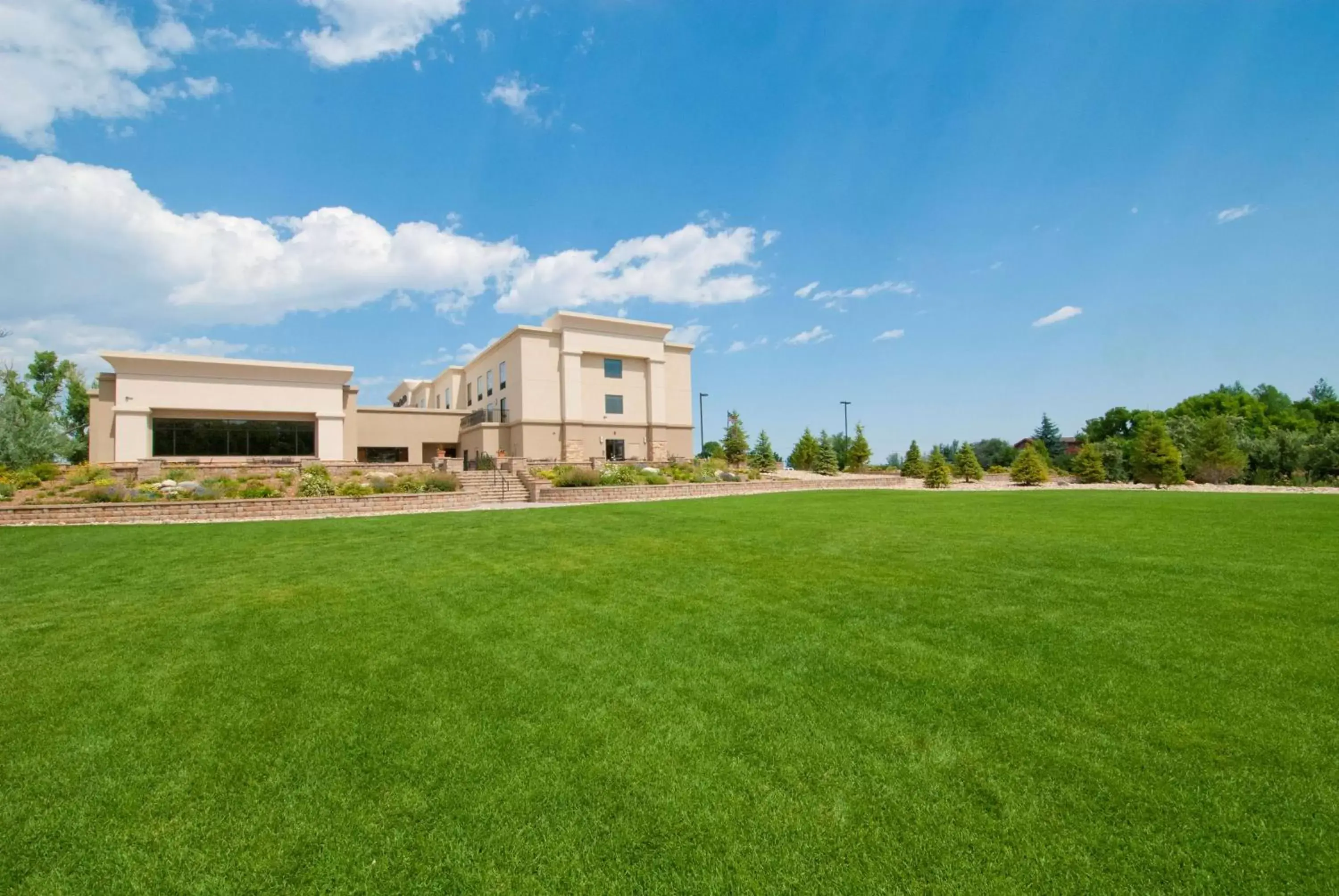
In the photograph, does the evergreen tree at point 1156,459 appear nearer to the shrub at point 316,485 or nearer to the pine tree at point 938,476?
the pine tree at point 938,476

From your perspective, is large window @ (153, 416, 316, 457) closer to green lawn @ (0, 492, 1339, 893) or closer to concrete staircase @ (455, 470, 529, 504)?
concrete staircase @ (455, 470, 529, 504)

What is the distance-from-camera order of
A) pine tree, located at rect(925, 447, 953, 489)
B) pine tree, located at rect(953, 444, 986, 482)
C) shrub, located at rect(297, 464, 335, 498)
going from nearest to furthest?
shrub, located at rect(297, 464, 335, 498) → pine tree, located at rect(925, 447, 953, 489) → pine tree, located at rect(953, 444, 986, 482)

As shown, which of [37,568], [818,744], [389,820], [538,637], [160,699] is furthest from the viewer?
[37,568]

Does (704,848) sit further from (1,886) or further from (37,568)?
(37,568)

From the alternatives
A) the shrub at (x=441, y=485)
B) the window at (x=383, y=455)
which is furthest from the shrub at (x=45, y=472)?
the window at (x=383, y=455)

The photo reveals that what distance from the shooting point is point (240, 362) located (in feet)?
83.0

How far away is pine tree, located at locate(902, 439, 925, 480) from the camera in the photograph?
119 feet

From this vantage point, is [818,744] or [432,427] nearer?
[818,744]

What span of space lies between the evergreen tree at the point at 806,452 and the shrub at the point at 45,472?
3737cm

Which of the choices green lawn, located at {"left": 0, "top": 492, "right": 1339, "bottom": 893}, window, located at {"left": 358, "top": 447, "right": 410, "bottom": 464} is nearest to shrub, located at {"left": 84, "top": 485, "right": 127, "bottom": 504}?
green lawn, located at {"left": 0, "top": 492, "right": 1339, "bottom": 893}

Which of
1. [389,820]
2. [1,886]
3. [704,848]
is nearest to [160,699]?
[1,886]

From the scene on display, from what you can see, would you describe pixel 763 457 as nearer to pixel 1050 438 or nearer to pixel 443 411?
pixel 443 411

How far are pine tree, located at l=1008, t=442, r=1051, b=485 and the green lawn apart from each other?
27.5m

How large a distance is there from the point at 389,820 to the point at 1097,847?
271 centimetres
